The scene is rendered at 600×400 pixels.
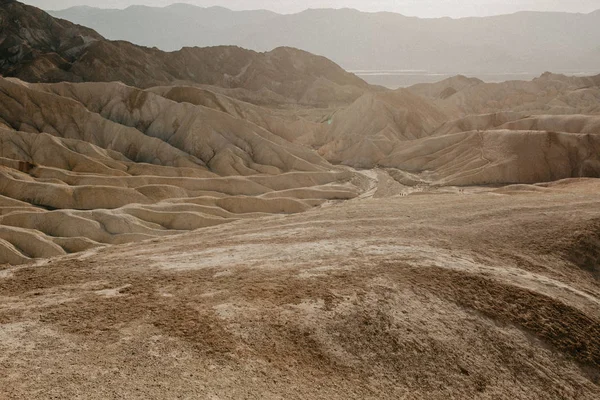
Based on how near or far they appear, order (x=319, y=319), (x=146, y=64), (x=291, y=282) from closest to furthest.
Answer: (x=319, y=319) → (x=291, y=282) → (x=146, y=64)

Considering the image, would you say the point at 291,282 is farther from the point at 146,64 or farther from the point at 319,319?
the point at 146,64

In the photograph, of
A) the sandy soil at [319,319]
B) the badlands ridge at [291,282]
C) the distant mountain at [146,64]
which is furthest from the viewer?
the distant mountain at [146,64]

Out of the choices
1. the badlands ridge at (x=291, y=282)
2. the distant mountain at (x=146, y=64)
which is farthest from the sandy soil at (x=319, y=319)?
the distant mountain at (x=146, y=64)

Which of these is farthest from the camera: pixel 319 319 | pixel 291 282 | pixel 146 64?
pixel 146 64

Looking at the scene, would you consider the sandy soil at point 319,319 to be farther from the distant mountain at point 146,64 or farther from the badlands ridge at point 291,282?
the distant mountain at point 146,64

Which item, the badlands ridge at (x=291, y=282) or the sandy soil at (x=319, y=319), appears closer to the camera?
the sandy soil at (x=319, y=319)

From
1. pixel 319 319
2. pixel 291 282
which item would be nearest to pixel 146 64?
pixel 291 282

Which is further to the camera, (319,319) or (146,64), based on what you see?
(146,64)

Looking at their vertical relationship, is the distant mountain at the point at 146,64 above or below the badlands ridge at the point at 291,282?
above

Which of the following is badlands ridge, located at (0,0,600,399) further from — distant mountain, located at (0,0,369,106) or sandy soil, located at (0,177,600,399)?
distant mountain, located at (0,0,369,106)
